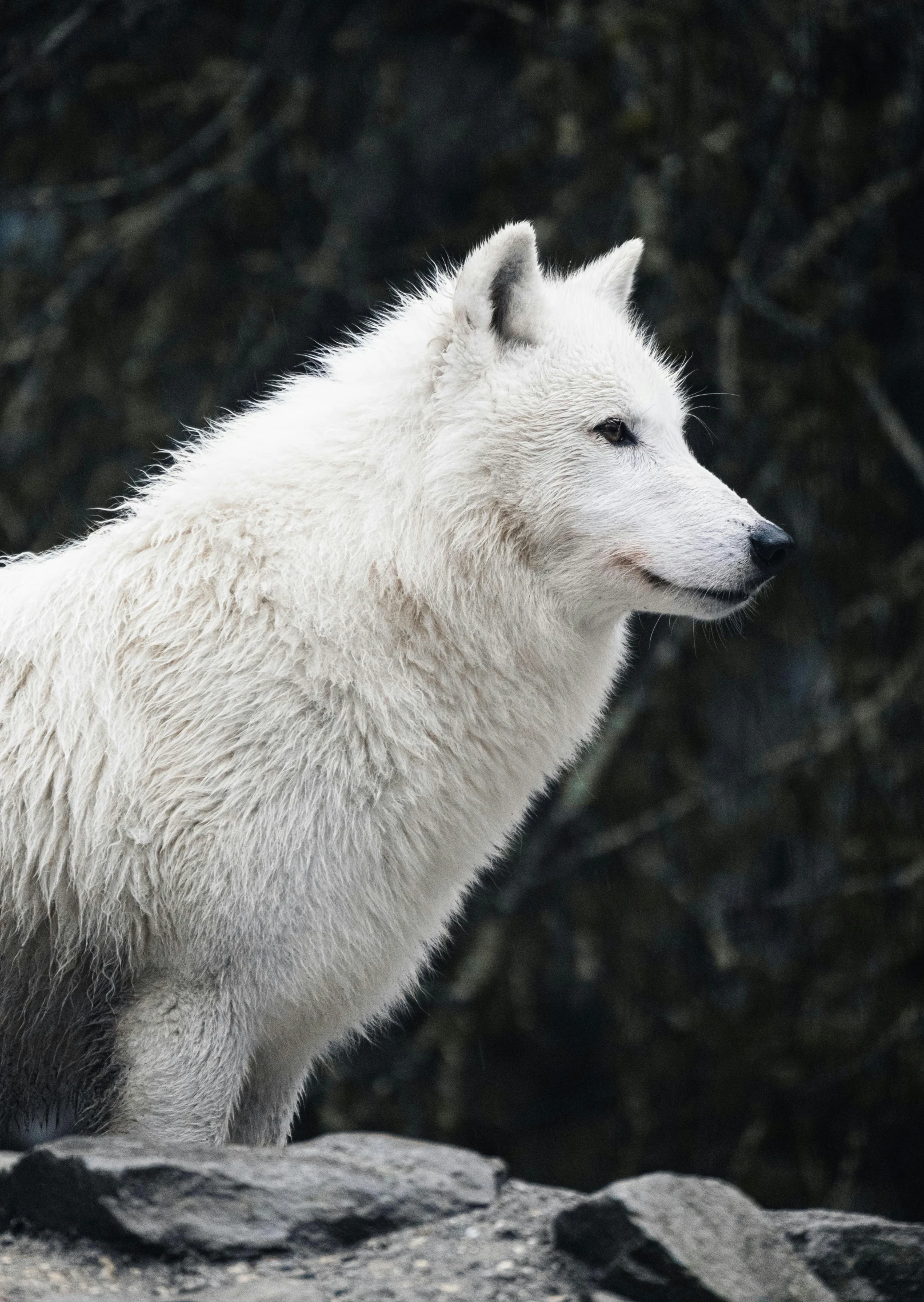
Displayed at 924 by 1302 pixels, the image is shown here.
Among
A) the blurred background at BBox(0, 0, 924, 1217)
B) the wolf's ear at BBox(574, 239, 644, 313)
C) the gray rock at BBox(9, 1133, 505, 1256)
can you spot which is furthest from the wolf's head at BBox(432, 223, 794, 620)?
the blurred background at BBox(0, 0, 924, 1217)

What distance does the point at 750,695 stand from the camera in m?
8.73

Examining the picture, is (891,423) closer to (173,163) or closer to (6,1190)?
(173,163)

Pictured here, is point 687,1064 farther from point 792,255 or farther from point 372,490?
point 372,490

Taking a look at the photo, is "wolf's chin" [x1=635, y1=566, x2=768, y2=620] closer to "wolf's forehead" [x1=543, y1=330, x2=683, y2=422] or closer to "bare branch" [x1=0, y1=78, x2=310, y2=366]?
"wolf's forehead" [x1=543, y1=330, x2=683, y2=422]

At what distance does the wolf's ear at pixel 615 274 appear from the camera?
4289 mm

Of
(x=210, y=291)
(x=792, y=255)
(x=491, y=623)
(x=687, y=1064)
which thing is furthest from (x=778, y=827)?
(x=491, y=623)

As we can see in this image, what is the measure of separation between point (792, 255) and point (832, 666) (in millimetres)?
2451

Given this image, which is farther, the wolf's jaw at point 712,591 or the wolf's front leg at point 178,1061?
the wolf's jaw at point 712,591

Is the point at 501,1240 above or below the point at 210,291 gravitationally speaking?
below

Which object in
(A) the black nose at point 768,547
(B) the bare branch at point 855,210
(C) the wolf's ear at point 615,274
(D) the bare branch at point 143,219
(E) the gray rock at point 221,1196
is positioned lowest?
(E) the gray rock at point 221,1196

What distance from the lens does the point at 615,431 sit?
3.82m

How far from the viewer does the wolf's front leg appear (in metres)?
3.41

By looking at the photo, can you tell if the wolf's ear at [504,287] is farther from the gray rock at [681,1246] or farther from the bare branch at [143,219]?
the bare branch at [143,219]

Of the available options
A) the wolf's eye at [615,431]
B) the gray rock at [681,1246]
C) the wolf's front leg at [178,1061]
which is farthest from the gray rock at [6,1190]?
the wolf's eye at [615,431]
